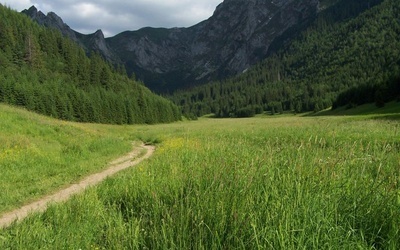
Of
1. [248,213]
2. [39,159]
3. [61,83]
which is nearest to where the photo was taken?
[248,213]

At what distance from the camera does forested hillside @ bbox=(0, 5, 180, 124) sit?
77438mm

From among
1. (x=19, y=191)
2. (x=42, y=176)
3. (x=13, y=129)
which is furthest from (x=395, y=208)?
(x=13, y=129)

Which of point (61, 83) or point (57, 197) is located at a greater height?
point (61, 83)

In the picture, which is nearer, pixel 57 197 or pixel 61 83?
pixel 57 197

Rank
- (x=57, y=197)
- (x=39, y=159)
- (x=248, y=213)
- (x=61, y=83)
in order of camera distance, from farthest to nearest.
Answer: (x=61, y=83), (x=39, y=159), (x=57, y=197), (x=248, y=213)

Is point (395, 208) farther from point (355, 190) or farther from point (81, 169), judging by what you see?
point (81, 169)

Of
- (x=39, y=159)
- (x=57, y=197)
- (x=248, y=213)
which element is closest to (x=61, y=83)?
(x=39, y=159)

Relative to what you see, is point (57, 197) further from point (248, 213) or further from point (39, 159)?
point (248, 213)

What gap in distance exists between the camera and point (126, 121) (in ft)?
338

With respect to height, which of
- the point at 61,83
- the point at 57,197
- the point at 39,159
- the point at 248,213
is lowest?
the point at 57,197

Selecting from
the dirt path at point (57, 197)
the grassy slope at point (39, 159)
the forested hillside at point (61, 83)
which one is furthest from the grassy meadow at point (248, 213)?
the forested hillside at point (61, 83)

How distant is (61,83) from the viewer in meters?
95.5

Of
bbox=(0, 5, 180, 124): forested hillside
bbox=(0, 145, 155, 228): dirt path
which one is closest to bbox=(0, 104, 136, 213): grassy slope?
bbox=(0, 145, 155, 228): dirt path

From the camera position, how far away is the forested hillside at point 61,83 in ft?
254
